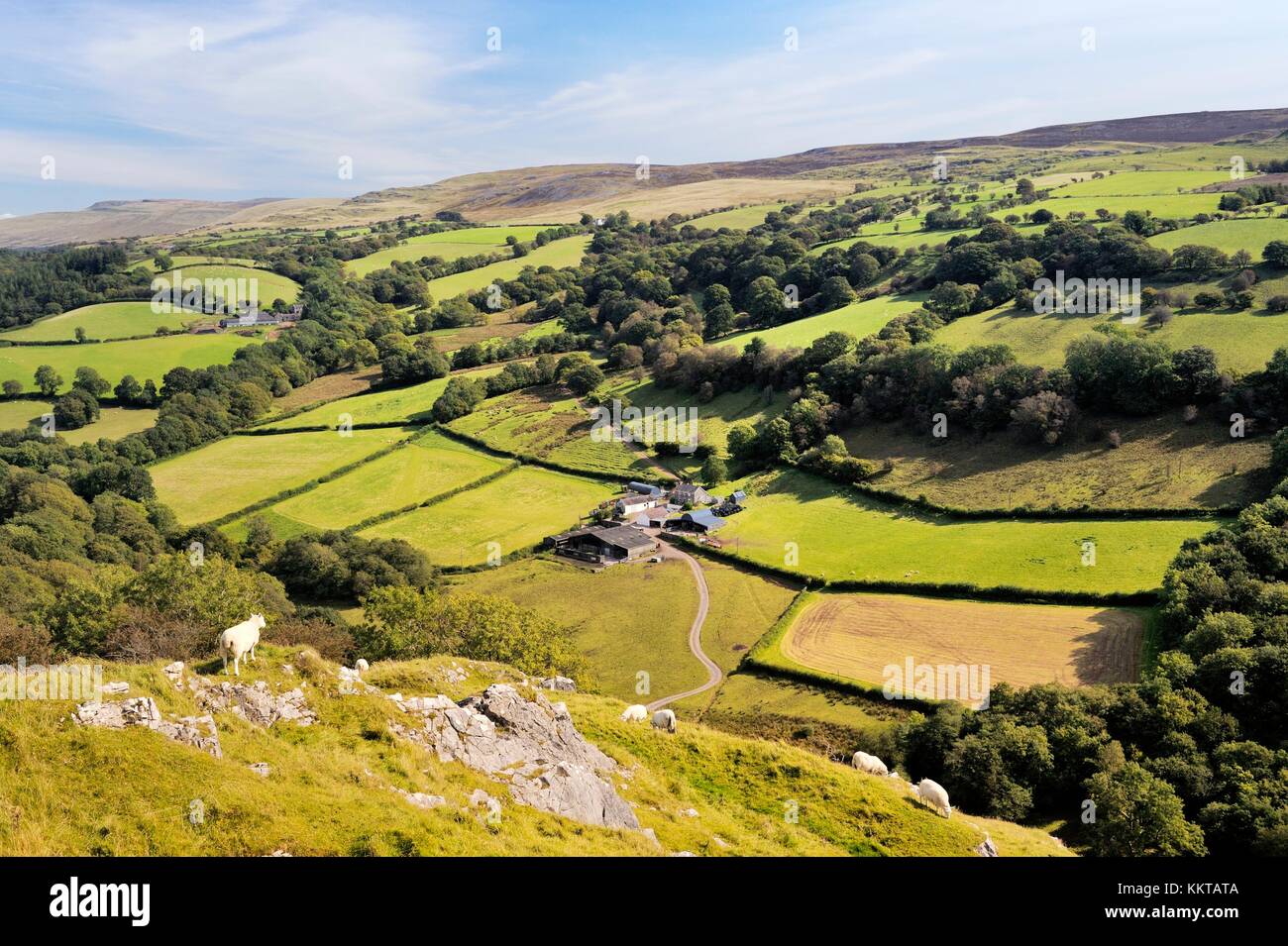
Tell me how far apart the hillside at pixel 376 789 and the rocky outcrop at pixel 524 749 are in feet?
0.62

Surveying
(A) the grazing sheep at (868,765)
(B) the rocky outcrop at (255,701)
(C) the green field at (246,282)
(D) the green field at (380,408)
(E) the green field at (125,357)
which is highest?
(C) the green field at (246,282)

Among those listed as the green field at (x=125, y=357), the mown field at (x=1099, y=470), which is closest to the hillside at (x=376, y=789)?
the mown field at (x=1099, y=470)

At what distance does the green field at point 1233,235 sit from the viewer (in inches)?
→ 3568

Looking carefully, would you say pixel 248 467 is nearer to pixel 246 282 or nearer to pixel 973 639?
pixel 973 639

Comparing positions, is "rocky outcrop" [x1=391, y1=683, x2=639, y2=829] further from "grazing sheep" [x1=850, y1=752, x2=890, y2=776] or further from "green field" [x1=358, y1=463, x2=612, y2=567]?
"green field" [x1=358, y1=463, x2=612, y2=567]

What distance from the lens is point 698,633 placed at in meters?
51.8

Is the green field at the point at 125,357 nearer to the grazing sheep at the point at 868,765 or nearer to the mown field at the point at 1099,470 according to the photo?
the mown field at the point at 1099,470

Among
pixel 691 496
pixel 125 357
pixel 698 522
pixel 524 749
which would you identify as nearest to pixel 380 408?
pixel 125 357

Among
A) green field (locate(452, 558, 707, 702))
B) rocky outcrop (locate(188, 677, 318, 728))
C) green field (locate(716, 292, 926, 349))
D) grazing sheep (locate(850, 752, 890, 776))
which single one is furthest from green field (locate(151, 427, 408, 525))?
grazing sheep (locate(850, 752, 890, 776))

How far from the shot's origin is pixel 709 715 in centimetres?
4112
